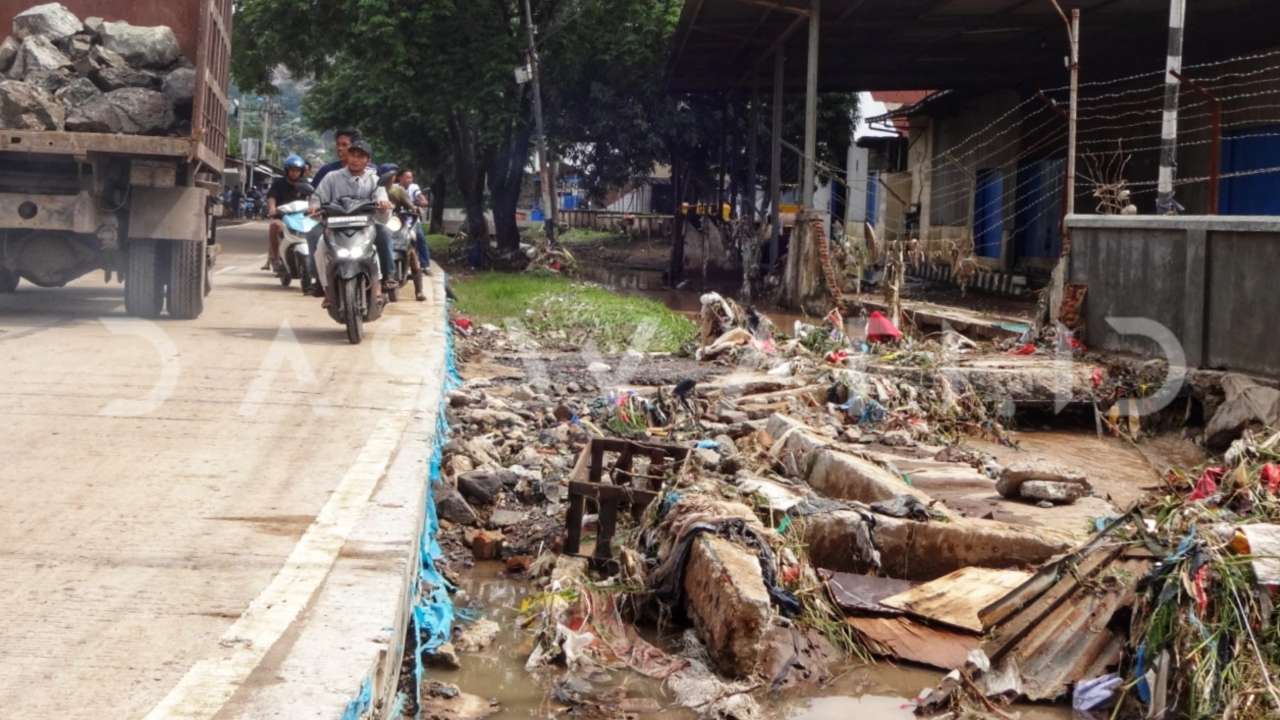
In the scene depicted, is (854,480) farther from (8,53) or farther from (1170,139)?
(8,53)

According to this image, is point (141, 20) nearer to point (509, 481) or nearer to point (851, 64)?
point (509, 481)

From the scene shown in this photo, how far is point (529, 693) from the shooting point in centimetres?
465

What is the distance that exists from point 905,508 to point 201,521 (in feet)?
9.99

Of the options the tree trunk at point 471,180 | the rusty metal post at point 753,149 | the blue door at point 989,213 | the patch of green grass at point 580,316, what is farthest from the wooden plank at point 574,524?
the tree trunk at point 471,180

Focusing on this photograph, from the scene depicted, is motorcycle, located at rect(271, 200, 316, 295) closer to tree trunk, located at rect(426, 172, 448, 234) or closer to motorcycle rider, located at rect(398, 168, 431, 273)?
motorcycle rider, located at rect(398, 168, 431, 273)

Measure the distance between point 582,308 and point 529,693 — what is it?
474 inches

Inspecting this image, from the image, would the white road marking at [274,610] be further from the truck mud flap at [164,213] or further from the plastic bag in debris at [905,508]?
the truck mud flap at [164,213]

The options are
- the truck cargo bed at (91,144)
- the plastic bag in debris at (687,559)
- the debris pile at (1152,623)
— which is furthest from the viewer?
the truck cargo bed at (91,144)

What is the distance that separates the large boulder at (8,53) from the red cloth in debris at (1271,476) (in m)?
9.62

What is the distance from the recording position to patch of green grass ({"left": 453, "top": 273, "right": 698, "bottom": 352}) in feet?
47.8

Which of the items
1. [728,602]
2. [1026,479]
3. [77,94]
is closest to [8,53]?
[77,94]

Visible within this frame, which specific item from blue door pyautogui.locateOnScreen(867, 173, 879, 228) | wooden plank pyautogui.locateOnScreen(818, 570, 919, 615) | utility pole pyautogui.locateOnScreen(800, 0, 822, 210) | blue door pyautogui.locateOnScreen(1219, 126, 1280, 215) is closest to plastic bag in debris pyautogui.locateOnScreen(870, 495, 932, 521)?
wooden plank pyautogui.locateOnScreen(818, 570, 919, 615)

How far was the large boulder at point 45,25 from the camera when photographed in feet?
35.8

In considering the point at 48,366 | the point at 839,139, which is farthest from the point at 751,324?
the point at 839,139
